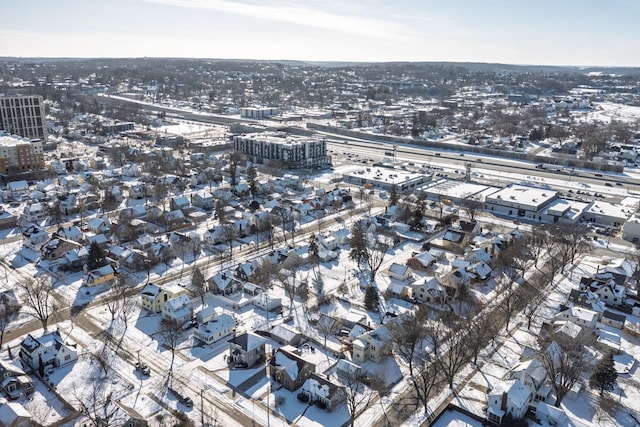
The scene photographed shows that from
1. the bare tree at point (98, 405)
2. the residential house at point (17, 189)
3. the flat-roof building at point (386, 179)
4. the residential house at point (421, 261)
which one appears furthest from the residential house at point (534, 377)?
the residential house at point (17, 189)

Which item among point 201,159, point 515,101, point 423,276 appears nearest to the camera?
point 423,276

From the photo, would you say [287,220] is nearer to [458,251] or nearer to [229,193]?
[229,193]

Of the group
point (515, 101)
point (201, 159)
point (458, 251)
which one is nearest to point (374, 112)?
point (515, 101)

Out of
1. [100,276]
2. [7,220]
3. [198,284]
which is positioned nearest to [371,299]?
[198,284]

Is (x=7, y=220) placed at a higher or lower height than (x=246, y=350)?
lower

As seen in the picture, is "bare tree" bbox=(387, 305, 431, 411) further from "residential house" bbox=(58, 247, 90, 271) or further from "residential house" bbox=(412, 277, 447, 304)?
"residential house" bbox=(58, 247, 90, 271)

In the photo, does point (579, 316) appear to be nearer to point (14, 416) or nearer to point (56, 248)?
point (14, 416)

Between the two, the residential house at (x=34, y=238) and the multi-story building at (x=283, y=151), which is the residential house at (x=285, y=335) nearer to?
the residential house at (x=34, y=238)
